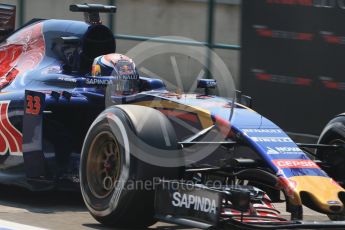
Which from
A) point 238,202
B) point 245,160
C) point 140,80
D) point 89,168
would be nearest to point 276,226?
point 238,202

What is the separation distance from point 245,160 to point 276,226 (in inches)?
36.7

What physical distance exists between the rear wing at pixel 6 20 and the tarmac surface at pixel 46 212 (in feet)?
5.96

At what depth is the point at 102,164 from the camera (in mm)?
7816

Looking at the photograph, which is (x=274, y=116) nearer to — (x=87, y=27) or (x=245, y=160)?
(x=87, y=27)

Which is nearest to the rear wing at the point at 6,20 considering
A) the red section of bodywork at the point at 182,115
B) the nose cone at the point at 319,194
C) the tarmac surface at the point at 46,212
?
the tarmac surface at the point at 46,212

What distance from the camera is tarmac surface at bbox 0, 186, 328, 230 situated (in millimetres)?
7824

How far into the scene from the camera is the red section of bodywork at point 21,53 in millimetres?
9734

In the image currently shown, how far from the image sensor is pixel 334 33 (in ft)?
37.9

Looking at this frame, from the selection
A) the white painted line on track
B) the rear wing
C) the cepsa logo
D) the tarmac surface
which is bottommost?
the tarmac surface

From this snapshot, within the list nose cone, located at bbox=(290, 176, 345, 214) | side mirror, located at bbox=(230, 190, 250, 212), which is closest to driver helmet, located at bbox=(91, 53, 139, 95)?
nose cone, located at bbox=(290, 176, 345, 214)

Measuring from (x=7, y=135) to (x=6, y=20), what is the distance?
1.98m

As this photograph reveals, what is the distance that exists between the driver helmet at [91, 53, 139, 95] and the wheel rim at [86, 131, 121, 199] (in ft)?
3.61

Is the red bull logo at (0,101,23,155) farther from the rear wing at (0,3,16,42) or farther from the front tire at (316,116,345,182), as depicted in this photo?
the front tire at (316,116,345,182)

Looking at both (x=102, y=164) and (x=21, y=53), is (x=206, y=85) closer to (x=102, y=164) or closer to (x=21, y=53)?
(x=102, y=164)
